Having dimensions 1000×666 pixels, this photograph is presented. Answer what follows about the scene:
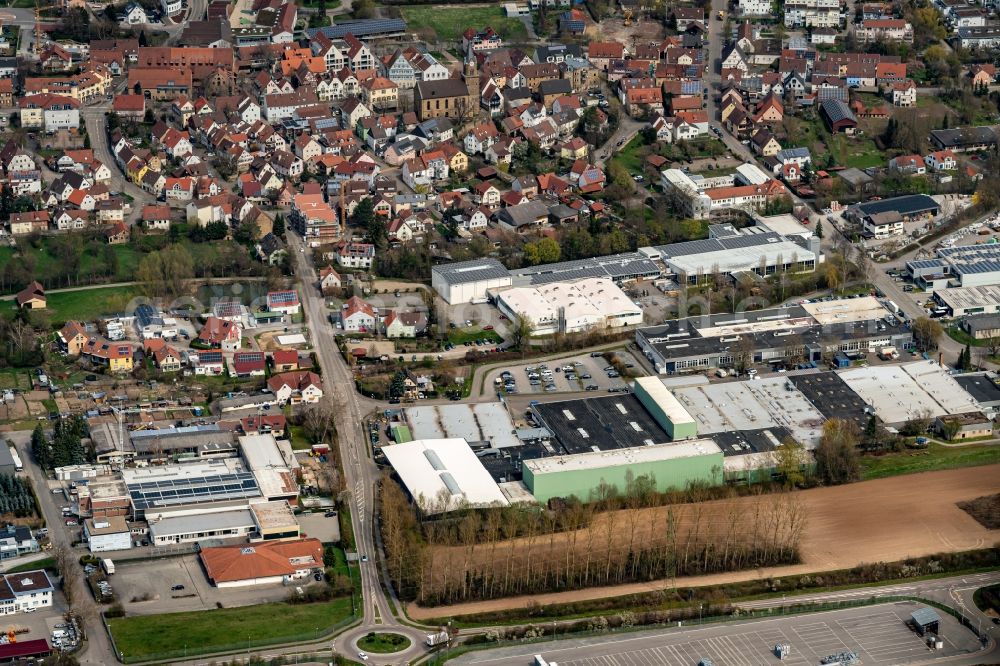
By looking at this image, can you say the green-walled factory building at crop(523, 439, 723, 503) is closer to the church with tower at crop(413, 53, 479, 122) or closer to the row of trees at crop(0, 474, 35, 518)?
the row of trees at crop(0, 474, 35, 518)

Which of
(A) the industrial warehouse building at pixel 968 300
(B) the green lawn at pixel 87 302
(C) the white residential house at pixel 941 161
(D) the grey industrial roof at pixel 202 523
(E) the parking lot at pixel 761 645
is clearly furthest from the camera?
(C) the white residential house at pixel 941 161

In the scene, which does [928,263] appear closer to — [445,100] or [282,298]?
[445,100]

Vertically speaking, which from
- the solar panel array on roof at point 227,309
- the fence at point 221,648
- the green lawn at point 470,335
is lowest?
the fence at point 221,648

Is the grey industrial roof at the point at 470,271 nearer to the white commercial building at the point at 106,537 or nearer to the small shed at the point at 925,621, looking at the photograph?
the white commercial building at the point at 106,537

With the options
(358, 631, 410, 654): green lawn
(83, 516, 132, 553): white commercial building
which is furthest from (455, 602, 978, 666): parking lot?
(83, 516, 132, 553): white commercial building

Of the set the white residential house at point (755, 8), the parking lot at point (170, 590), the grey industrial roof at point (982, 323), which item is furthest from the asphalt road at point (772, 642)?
the white residential house at point (755, 8)

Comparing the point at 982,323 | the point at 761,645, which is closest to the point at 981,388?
the point at 982,323
